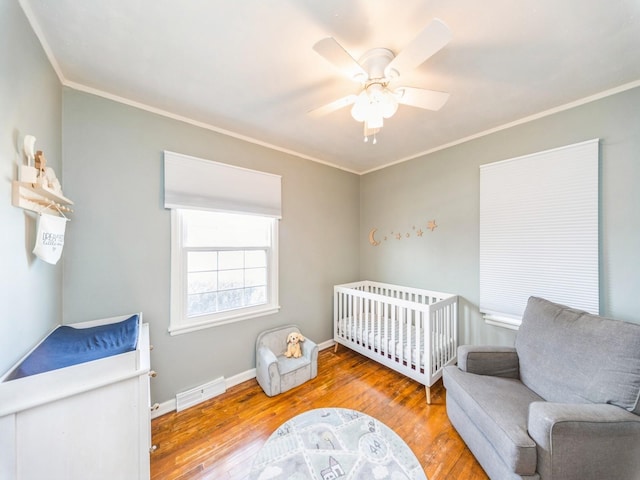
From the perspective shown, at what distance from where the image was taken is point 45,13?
1.13 metres

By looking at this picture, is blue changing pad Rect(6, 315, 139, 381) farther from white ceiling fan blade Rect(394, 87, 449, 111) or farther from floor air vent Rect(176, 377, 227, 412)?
white ceiling fan blade Rect(394, 87, 449, 111)

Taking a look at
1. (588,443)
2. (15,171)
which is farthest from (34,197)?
(588,443)

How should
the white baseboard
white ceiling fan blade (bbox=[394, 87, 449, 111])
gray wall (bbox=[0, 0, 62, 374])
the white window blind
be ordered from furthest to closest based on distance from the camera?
the white baseboard
the white window blind
white ceiling fan blade (bbox=[394, 87, 449, 111])
gray wall (bbox=[0, 0, 62, 374])

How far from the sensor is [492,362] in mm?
1746

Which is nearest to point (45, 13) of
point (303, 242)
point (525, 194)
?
point (303, 242)

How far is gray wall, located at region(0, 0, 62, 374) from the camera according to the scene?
3.22 feet

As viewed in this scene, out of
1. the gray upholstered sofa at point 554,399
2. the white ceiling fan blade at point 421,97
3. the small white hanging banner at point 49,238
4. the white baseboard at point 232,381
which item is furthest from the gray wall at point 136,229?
the gray upholstered sofa at point 554,399

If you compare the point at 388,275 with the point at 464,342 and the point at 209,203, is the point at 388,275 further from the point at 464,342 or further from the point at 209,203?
the point at 209,203

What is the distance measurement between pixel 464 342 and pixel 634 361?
1343 mm

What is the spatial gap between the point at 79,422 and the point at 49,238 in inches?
35.9

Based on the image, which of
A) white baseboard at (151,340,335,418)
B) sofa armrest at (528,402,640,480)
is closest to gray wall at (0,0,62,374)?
white baseboard at (151,340,335,418)

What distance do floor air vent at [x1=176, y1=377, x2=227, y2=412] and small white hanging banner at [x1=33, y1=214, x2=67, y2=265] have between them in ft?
4.79

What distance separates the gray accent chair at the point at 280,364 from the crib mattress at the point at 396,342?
591 mm

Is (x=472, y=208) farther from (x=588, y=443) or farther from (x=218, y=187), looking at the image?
(x=218, y=187)
